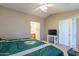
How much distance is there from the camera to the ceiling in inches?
56.5

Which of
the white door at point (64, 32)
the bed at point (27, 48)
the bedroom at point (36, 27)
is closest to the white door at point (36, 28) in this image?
the bedroom at point (36, 27)

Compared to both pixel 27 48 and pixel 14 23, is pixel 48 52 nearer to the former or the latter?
pixel 27 48

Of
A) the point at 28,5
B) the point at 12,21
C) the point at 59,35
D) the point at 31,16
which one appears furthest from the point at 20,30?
the point at 59,35

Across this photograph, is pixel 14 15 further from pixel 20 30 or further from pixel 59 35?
pixel 59 35

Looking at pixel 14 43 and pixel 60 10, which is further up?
pixel 60 10

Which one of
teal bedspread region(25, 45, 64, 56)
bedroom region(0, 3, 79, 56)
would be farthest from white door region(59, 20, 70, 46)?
teal bedspread region(25, 45, 64, 56)

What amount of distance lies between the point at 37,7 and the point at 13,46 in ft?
2.30

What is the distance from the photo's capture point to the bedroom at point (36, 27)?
1.42 meters

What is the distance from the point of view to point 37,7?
1487 mm

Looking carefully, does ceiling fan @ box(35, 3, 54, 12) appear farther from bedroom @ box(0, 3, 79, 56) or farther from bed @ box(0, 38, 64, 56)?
bed @ box(0, 38, 64, 56)

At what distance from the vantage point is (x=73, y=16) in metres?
1.48

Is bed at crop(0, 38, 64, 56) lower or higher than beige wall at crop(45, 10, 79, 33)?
lower

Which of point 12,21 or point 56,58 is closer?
point 56,58

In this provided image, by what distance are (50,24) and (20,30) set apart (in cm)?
51
